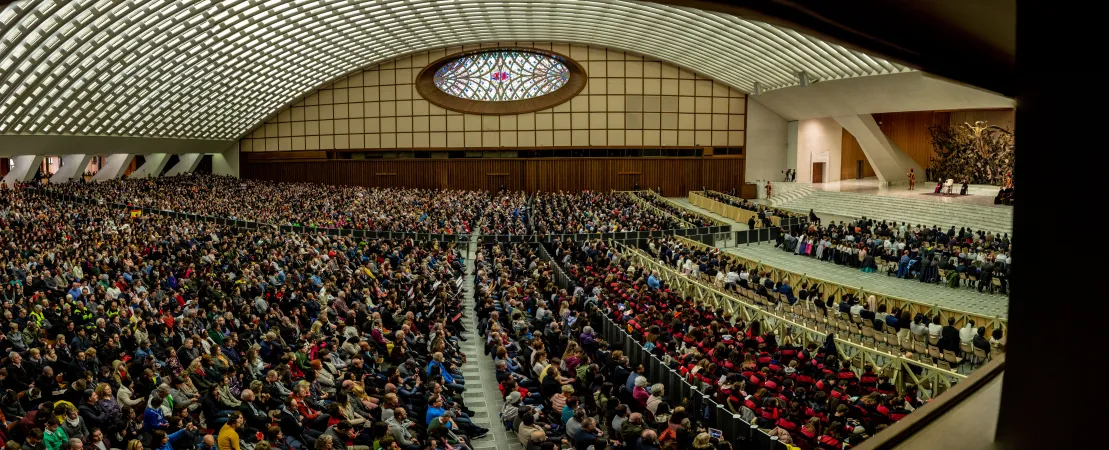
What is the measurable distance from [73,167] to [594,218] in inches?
1406

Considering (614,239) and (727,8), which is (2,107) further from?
(727,8)

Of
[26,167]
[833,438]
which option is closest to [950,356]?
[833,438]

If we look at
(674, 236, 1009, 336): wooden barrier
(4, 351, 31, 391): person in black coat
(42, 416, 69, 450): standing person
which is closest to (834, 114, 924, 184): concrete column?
(674, 236, 1009, 336): wooden barrier

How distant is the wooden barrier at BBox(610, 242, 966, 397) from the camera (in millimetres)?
10562

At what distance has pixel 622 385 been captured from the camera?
9.73 metres

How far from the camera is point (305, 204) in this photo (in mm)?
36438

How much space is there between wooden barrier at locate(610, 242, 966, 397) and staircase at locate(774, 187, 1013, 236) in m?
12.3

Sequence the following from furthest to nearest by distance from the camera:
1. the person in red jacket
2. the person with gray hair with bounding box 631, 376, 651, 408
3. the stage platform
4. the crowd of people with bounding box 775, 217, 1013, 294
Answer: the stage platform → the crowd of people with bounding box 775, 217, 1013, 294 → the person with gray hair with bounding box 631, 376, 651, 408 → the person in red jacket

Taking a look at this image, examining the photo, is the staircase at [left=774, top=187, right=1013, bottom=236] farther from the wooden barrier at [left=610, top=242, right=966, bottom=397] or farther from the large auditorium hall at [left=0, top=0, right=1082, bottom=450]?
the wooden barrier at [left=610, top=242, right=966, bottom=397]

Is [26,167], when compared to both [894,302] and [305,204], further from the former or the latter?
[894,302]

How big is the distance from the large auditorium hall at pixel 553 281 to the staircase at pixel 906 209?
0.19 metres

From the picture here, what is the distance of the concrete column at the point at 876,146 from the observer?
41.8 m

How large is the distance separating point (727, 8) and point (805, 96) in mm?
43919

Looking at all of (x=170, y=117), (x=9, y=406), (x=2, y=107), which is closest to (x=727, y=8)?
(x=9, y=406)
